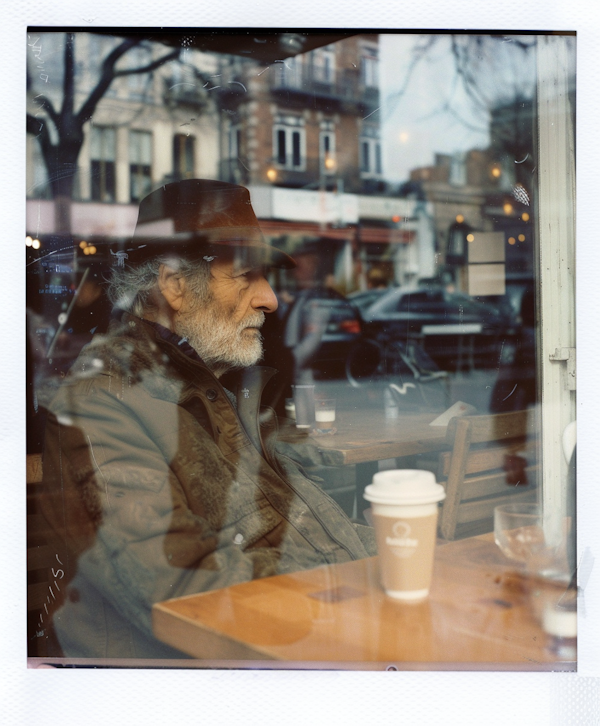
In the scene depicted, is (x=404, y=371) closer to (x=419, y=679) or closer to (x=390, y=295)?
(x=390, y=295)

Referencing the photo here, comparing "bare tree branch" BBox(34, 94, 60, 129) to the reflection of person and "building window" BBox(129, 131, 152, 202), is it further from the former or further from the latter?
the reflection of person

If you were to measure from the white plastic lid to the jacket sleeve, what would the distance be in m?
0.60

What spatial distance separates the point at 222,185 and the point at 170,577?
1.37 m

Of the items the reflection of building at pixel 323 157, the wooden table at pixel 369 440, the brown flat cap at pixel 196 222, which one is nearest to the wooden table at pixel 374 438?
the wooden table at pixel 369 440

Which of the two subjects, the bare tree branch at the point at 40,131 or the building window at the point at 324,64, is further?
the building window at the point at 324,64

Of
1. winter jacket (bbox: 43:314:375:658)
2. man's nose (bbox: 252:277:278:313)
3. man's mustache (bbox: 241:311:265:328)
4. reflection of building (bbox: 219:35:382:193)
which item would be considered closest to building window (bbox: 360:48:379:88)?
reflection of building (bbox: 219:35:382:193)

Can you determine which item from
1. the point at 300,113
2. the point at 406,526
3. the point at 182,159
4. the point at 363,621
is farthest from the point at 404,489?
the point at 300,113

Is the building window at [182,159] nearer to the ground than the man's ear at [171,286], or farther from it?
farther from it

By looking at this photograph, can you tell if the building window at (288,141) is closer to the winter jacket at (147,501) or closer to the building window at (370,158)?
the building window at (370,158)

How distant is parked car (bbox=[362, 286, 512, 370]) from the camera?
2.51 m

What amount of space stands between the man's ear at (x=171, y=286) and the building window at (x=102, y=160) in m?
0.33

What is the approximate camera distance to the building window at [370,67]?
2064 mm

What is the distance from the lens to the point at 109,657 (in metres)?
1.70
